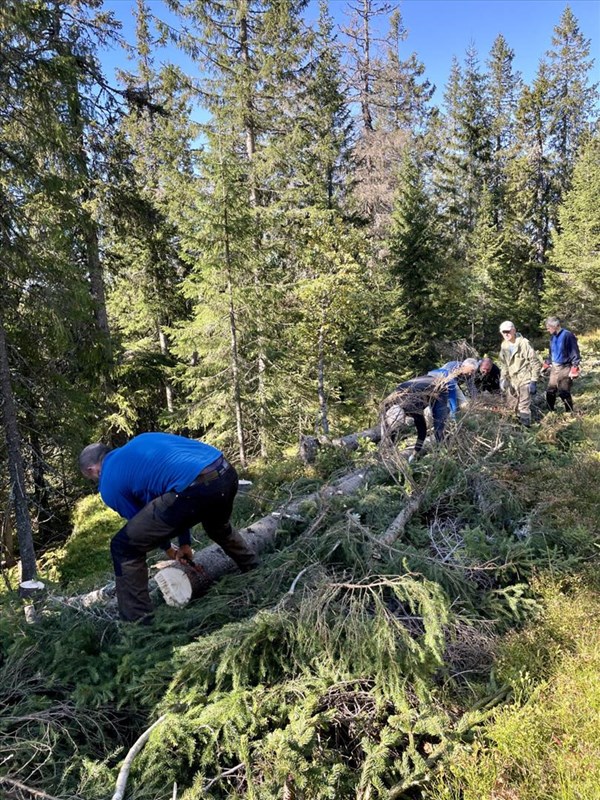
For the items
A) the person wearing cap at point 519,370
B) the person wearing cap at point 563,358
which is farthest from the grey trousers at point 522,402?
the person wearing cap at point 563,358

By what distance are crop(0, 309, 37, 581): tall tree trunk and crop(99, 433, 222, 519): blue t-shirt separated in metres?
3.64

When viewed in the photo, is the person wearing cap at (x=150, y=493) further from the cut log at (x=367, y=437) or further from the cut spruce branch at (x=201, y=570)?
the cut log at (x=367, y=437)

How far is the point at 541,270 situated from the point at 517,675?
3298 cm

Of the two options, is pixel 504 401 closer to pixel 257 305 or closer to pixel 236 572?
pixel 236 572

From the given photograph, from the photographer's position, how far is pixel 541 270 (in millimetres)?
30938

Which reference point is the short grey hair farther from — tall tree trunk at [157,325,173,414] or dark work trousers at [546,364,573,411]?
tall tree trunk at [157,325,173,414]

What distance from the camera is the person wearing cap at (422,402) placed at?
6.43 metres

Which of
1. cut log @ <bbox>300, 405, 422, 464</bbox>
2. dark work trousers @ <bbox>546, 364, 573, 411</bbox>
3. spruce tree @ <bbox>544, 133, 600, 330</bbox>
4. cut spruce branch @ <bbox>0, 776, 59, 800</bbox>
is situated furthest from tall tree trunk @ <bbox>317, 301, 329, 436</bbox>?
spruce tree @ <bbox>544, 133, 600, 330</bbox>

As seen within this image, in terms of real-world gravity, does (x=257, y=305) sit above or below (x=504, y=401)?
above

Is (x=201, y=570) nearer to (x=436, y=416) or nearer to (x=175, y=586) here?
(x=175, y=586)

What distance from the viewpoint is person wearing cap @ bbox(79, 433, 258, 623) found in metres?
3.49

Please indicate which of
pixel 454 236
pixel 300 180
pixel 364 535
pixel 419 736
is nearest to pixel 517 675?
pixel 419 736

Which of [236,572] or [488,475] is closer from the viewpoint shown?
[236,572]

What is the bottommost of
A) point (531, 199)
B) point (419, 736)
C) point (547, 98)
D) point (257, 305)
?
point (419, 736)
